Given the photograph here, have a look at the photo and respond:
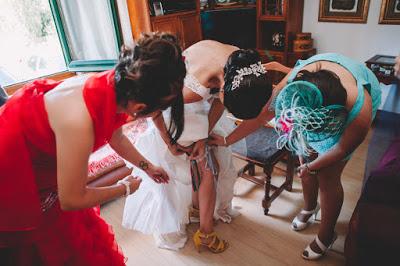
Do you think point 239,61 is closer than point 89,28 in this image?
Yes

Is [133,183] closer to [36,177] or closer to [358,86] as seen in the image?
[36,177]

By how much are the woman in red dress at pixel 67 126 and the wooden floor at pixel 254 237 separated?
903 millimetres

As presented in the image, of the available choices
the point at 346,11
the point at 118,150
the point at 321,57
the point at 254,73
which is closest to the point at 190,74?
the point at 254,73

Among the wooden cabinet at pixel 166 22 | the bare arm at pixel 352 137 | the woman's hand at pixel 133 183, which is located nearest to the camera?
the woman's hand at pixel 133 183

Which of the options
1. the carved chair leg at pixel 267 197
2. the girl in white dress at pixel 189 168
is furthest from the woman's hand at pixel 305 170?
the girl in white dress at pixel 189 168

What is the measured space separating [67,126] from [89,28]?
2434mm

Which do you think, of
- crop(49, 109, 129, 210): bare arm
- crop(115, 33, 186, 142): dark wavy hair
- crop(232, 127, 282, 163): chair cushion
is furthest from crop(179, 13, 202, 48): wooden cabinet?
crop(49, 109, 129, 210): bare arm

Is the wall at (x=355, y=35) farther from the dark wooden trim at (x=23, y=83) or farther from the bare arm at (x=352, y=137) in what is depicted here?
the dark wooden trim at (x=23, y=83)

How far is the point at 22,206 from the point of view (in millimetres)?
906

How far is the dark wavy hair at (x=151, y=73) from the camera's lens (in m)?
0.83

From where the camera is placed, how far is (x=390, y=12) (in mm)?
2764

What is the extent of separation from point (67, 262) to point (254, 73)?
99cm

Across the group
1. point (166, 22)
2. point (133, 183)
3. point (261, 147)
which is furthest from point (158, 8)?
point (133, 183)

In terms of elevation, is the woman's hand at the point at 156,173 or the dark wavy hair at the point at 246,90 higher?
the dark wavy hair at the point at 246,90
